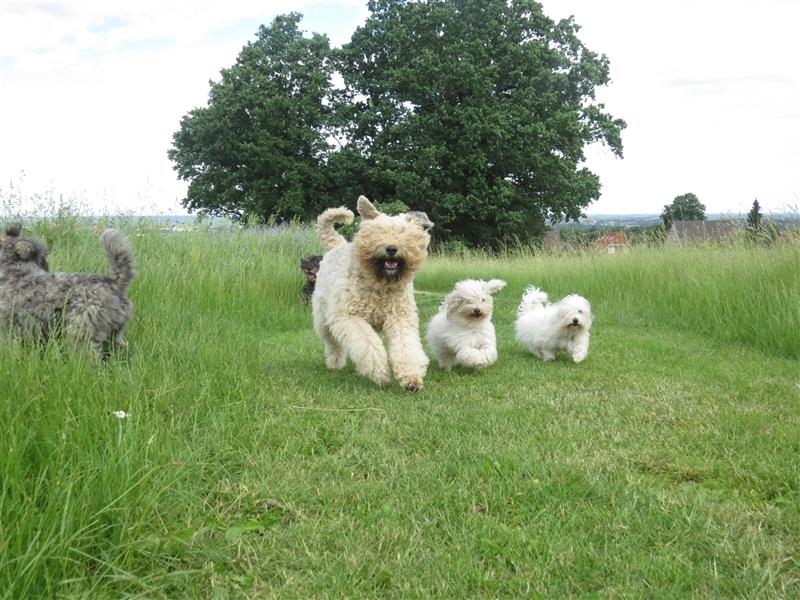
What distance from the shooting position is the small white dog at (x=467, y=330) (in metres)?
6.21

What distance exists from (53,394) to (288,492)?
1.24 metres

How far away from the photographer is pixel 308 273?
10.7 metres

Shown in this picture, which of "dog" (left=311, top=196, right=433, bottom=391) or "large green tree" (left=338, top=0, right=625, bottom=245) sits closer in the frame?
"dog" (left=311, top=196, right=433, bottom=391)

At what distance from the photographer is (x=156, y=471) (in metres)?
3.01

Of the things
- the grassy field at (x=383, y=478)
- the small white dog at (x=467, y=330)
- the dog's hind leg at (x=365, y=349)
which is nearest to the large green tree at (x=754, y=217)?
the grassy field at (x=383, y=478)

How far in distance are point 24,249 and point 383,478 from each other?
357cm

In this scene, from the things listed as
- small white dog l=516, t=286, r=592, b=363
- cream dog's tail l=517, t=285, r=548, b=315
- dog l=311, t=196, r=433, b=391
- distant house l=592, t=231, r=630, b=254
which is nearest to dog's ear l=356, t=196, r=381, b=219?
dog l=311, t=196, r=433, b=391

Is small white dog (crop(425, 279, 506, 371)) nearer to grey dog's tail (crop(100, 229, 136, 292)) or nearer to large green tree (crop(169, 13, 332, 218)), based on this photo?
grey dog's tail (crop(100, 229, 136, 292))

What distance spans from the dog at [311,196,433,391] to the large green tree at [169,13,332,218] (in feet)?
79.1

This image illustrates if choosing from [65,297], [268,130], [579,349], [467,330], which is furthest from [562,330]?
[268,130]

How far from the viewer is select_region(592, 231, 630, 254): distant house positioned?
14.7m

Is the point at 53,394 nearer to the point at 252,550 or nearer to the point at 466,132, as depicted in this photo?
the point at 252,550

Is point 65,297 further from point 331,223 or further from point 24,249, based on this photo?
point 331,223

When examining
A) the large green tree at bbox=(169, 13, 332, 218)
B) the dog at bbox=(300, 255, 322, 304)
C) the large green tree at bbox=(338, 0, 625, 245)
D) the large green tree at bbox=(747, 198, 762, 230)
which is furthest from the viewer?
the large green tree at bbox=(169, 13, 332, 218)
